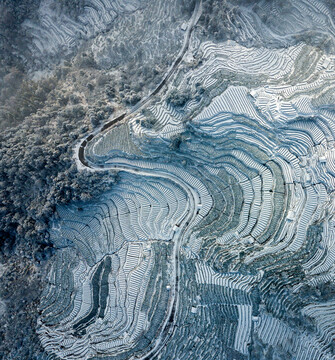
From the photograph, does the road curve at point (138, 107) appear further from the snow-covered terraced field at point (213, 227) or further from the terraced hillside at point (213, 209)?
the snow-covered terraced field at point (213, 227)

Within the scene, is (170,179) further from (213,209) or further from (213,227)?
(213,227)

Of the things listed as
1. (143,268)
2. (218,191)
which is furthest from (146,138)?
(143,268)

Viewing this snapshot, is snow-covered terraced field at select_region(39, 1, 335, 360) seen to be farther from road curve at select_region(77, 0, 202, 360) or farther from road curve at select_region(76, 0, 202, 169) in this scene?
road curve at select_region(76, 0, 202, 169)

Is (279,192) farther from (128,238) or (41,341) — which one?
(41,341)

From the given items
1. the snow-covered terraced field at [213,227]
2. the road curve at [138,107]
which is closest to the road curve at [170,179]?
the road curve at [138,107]

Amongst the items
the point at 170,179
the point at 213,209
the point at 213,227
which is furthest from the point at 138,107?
the point at 213,227

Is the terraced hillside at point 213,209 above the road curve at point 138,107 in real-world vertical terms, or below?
below

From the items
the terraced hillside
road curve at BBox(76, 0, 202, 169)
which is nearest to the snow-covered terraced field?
the terraced hillside
